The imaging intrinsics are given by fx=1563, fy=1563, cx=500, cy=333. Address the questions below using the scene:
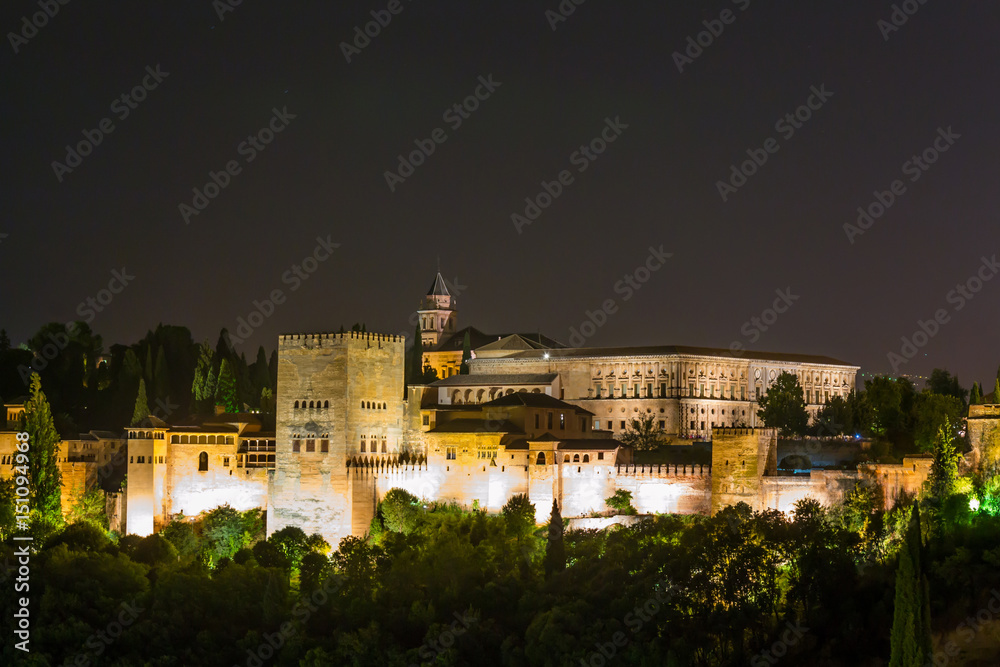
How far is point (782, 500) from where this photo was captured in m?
53.2

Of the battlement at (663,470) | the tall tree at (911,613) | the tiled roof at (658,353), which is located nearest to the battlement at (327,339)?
the battlement at (663,470)

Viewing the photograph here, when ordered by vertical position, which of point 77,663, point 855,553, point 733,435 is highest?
point 733,435

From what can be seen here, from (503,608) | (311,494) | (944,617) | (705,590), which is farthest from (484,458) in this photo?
(944,617)

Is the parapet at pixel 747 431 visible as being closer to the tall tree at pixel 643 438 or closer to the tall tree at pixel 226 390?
the tall tree at pixel 643 438

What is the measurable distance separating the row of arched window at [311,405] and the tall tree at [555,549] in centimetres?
1056

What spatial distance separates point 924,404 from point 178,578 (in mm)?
31380

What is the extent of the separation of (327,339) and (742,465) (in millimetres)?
16024

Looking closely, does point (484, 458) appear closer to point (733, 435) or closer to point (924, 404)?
point (733, 435)

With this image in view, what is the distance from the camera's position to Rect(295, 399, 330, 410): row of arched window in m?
58.1

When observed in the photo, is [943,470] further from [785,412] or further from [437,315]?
[437,315]

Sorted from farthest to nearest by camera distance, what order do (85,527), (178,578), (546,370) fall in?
(546,370), (85,527), (178,578)

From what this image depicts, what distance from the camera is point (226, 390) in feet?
260

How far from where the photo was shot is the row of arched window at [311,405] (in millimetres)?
58062

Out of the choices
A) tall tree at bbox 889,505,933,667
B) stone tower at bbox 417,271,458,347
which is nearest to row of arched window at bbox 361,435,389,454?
tall tree at bbox 889,505,933,667
